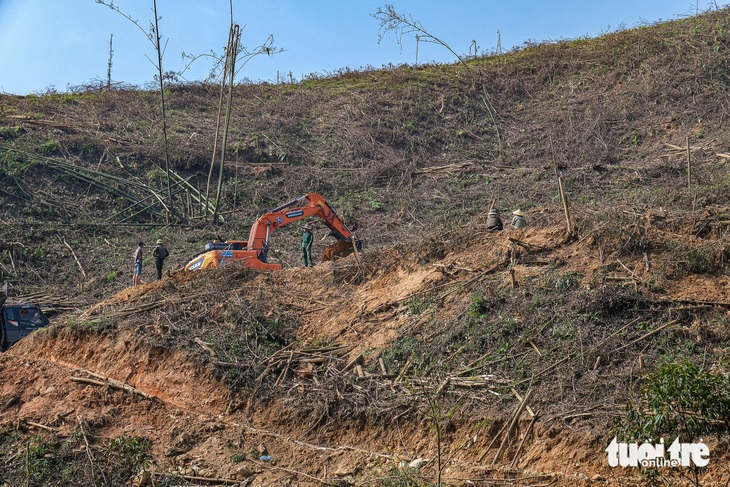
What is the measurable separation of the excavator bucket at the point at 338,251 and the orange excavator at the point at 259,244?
0.50ft

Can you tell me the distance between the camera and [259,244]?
16.0 m

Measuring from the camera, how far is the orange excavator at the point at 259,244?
1530cm

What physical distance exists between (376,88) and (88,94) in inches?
464

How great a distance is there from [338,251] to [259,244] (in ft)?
6.01

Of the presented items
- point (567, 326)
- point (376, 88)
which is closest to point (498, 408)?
point (567, 326)

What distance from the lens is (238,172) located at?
26922mm

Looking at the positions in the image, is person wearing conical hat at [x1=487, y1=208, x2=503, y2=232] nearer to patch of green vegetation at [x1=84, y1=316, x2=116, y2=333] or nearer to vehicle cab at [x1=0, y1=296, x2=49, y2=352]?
patch of green vegetation at [x1=84, y1=316, x2=116, y2=333]

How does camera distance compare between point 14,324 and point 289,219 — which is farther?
point 289,219

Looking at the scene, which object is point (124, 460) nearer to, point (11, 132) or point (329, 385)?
point (329, 385)

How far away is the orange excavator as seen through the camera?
15297 millimetres

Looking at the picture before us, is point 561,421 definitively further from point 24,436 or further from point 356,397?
point 24,436

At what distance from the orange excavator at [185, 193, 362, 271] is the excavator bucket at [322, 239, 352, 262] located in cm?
15

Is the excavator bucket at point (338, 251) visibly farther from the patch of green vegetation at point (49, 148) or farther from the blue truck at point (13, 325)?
the patch of green vegetation at point (49, 148)

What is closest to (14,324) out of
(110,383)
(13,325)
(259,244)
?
(13,325)
